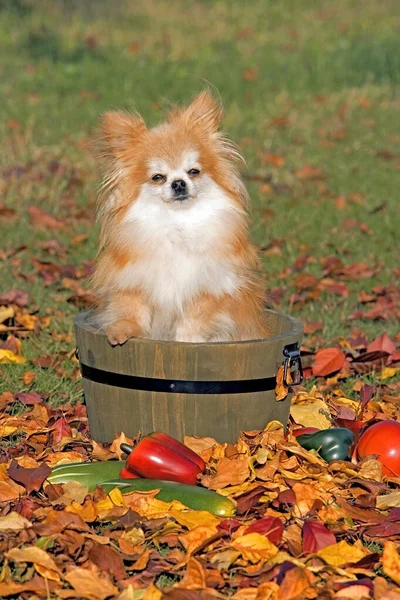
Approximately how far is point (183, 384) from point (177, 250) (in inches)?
25.9

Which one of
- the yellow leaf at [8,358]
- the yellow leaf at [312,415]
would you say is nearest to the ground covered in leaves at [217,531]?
the yellow leaf at [312,415]

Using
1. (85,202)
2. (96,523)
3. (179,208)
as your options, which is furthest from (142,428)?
(85,202)

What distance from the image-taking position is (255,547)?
324cm

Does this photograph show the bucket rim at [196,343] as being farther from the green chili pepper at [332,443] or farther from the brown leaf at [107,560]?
the brown leaf at [107,560]

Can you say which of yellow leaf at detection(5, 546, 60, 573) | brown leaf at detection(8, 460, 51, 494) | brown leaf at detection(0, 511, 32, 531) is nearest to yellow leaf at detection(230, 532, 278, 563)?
yellow leaf at detection(5, 546, 60, 573)

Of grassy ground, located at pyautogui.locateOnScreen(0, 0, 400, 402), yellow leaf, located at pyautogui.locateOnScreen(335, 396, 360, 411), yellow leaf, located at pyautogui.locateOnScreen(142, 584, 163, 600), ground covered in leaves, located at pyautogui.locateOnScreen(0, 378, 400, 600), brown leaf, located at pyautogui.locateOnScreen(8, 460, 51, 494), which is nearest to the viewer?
yellow leaf, located at pyautogui.locateOnScreen(142, 584, 163, 600)

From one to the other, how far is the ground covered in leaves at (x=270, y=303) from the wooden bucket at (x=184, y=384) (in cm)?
10

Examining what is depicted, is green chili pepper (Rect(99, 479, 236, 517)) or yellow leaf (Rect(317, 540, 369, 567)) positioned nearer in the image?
yellow leaf (Rect(317, 540, 369, 567))

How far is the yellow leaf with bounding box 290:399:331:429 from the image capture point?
179 inches

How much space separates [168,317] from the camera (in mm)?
4359

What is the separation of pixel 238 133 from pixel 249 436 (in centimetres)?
803

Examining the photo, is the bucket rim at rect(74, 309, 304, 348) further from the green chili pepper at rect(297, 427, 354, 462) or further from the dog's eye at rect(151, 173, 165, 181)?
the dog's eye at rect(151, 173, 165, 181)

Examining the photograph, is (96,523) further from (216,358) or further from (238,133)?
(238,133)

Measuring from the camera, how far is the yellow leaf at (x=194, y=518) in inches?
134
